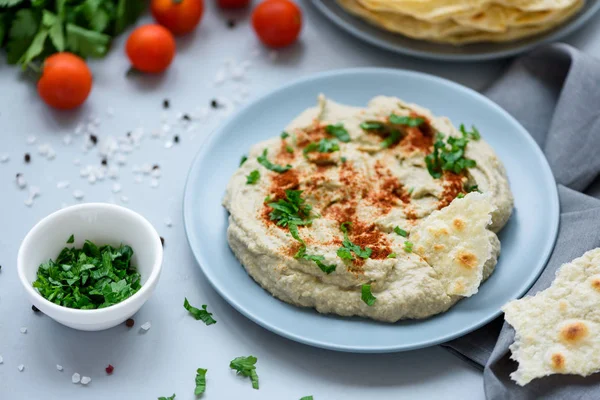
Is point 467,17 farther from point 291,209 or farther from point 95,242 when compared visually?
point 95,242

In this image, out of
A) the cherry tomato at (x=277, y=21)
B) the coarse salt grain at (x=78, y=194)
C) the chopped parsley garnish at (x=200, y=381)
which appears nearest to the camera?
the chopped parsley garnish at (x=200, y=381)

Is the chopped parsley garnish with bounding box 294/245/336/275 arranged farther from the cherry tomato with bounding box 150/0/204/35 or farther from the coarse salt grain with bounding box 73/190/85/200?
the cherry tomato with bounding box 150/0/204/35

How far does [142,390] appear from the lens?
11.6ft

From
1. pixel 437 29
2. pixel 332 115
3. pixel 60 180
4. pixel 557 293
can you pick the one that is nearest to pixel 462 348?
pixel 557 293

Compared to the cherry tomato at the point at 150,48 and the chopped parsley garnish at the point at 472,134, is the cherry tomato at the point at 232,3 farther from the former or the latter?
the chopped parsley garnish at the point at 472,134

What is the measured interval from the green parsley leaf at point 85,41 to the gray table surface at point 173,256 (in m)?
0.14

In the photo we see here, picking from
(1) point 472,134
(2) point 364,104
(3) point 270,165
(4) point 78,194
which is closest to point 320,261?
(3) point 270,165

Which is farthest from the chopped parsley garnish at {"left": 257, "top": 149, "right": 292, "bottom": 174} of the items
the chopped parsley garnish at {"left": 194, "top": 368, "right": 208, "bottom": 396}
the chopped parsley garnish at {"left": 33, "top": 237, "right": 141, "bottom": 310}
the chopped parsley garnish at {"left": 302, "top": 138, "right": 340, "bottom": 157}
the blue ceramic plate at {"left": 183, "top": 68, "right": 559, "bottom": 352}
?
the chopped parsley garnish at {"left": 194, "top": 368, "right": 208, "bottom": 396}

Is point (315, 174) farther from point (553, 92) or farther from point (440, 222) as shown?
point (553, 92)

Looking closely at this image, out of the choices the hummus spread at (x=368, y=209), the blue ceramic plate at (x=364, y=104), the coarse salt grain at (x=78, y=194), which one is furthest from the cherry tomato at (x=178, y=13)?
the coarse salt grain at (x=78, y=194)

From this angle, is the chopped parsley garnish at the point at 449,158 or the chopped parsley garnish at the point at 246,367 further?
the chopped parsley garnish at the point at 449,158

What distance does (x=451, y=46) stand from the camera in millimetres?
4906

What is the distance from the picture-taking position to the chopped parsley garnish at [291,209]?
3.82m

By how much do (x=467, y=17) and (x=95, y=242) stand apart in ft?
8.30
